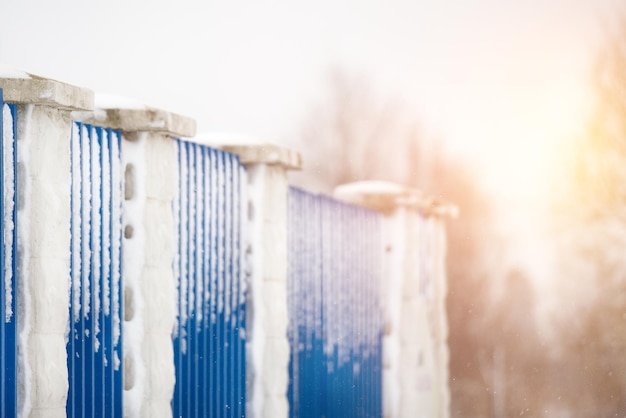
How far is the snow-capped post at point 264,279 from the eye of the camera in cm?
799

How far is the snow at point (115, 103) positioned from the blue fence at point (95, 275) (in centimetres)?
15

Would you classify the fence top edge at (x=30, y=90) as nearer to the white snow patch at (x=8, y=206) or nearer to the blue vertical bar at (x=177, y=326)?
the white snow patch at (x=8, y=206)

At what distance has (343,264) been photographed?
1034 centimetres

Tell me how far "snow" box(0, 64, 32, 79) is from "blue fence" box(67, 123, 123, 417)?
57 centimetres

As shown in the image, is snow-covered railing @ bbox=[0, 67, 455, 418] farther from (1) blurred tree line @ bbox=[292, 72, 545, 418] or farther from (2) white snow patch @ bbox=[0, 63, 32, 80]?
(1) blurred tree line @ bbox=[292, 72, 545, 418]

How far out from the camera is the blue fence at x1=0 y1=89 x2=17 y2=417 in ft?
16.4

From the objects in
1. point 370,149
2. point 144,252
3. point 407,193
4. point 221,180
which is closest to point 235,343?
point 221,180

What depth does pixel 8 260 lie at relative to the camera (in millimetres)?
5059

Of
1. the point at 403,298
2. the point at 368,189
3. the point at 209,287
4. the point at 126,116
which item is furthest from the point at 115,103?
the point at 403,298

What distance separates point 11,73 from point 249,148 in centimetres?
288

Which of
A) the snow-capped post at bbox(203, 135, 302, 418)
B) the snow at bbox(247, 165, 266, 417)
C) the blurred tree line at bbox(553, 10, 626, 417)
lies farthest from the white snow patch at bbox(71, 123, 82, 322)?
the blurred tree line at bbox(553, 10, 626, 417)

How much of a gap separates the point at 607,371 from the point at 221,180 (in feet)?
45.7

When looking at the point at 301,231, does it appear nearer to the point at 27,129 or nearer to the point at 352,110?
the point at 27,129

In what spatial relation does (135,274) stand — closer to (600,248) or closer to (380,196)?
(380,196)
